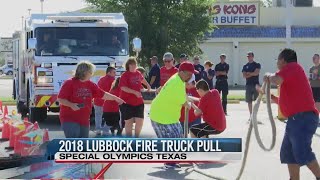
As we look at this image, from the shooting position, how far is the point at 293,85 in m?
7.89

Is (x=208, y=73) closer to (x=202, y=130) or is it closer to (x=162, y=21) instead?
(x=202, y=130)

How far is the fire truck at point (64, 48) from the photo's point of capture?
1599 cm

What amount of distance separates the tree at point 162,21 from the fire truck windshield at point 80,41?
16.6m

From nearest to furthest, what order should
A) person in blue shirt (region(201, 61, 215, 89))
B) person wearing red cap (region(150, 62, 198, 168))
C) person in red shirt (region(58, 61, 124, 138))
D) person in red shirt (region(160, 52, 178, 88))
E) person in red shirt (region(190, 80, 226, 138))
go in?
1. person in red shirt (region(58, 61, 124, 138))
2. person wearing red cap (region(150, 62, 198, 168))
3. person in red shirt (region(190, 80, 226, 138))
4. person in red shirt (region(160, 52, 178, 88))
5. person in blue shirt (region(201, 61, 215, 89))

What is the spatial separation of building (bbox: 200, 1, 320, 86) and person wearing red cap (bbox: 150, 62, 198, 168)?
3476 centimetres

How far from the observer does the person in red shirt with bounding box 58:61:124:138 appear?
29.3 feet

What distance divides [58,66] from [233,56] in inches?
1194

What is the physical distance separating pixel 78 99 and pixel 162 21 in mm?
25122

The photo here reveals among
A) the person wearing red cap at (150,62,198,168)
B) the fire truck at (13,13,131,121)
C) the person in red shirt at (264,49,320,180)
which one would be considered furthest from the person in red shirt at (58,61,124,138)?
the fire truck at (13,13,131,121)

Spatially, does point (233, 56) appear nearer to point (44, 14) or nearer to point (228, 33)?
point (228, 33)

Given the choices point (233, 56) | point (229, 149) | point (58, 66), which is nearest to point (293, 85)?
point (229, 149)

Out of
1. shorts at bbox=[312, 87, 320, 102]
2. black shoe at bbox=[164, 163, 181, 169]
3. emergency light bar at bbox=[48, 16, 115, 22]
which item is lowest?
black shoe at bbox=[164, 163, 181, 169]

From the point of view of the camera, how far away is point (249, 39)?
4519 cm

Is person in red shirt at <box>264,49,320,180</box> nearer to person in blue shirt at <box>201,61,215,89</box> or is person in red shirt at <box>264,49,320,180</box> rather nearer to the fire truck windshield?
the fire truck windshield
